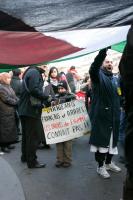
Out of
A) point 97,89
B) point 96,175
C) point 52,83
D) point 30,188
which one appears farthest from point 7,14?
point 52,83

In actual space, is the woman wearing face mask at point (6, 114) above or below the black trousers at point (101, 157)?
above

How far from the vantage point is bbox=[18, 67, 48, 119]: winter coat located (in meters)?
6.98

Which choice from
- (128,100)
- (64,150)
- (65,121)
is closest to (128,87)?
(128,100)

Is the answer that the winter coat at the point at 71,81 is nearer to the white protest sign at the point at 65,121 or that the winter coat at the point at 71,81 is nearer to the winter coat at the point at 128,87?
the white protest sign at the point at 65,121

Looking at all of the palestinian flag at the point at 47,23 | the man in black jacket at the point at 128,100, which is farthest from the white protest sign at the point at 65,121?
the palestinian flag at the point at 47,23

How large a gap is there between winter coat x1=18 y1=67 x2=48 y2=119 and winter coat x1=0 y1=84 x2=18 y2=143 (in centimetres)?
147

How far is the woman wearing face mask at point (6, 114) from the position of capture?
8664mm

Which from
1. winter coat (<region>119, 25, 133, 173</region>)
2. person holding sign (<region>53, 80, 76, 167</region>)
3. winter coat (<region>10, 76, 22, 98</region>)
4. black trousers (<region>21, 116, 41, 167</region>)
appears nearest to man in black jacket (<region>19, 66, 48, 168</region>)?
black trousers (<region>21, 116, 41, 167</region>)

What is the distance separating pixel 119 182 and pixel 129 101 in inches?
134

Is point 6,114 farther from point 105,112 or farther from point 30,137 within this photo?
point 105,112

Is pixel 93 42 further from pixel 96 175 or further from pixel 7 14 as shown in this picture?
pixel 96 175

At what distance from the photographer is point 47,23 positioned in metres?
3.13

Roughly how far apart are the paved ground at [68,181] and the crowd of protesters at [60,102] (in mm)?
176

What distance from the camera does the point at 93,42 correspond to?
3469 millimetres
